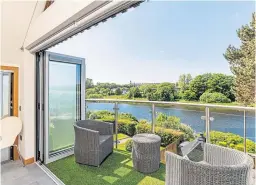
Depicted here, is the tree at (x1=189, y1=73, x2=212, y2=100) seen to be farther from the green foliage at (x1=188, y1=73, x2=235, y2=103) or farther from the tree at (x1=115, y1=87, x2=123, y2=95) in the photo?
the tree at (x1=115, y1=87, x2=123, y2=95)

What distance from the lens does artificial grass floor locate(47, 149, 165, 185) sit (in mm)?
2529

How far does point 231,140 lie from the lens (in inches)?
111

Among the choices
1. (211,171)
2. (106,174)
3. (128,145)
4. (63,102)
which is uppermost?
(63,102)

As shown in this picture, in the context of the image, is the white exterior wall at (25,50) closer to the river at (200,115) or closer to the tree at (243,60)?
the river at (200,115)

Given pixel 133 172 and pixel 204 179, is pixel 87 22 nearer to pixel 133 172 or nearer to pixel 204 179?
pixel 204 179

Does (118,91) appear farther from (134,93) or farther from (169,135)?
(169,135)

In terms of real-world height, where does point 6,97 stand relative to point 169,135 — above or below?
above

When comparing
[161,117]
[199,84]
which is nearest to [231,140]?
[161,117]

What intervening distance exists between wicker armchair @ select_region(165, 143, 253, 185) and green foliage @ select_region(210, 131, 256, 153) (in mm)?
1067

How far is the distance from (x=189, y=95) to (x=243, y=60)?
188cm

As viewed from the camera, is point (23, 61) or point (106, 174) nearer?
point (106, 174)

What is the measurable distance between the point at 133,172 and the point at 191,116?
59.4 inches

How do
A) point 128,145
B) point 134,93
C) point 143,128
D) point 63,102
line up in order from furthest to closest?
point 134,93, point 143,128, point 128,145, point 63,102

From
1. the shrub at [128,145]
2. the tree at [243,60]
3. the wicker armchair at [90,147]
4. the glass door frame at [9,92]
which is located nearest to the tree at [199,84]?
the tree at [243,60]
